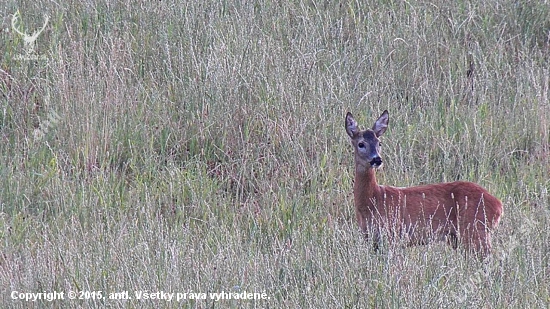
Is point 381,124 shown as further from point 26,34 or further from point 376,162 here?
point 26,34

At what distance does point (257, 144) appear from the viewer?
26.5 ft

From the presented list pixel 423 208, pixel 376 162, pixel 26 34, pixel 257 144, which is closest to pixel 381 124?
pixel 376 162

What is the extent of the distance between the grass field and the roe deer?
16 cm

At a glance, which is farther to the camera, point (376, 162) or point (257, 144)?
point (257, 144)

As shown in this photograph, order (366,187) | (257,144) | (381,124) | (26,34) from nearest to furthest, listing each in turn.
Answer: (366,187)
(381,124)
(257,144)
(26,34)

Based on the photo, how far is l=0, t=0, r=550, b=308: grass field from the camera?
5.59 metres

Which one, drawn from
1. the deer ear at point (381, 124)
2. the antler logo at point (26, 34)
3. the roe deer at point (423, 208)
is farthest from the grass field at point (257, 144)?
the deer ear at point (381, 124)

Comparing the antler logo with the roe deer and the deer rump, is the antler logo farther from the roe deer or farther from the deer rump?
the deer rump

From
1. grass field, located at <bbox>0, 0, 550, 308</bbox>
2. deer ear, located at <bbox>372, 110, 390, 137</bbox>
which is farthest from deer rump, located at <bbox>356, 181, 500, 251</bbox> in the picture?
deer ear, located at <bbox>372, 110, 390, 137</bbox>

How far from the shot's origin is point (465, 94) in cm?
878

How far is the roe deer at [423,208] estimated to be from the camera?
654 cm

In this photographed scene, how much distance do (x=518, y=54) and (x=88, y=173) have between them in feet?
13.7

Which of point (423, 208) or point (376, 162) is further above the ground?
point (376, 162)

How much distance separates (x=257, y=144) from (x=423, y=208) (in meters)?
1.84
